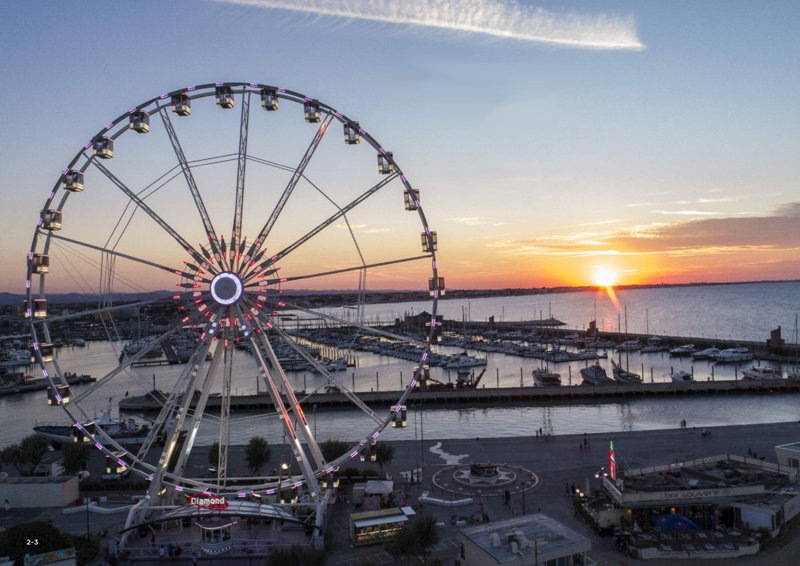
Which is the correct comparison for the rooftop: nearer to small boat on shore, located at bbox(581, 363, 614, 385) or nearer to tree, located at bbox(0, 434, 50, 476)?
tree, located at bbox(0, 434, 50, 476)

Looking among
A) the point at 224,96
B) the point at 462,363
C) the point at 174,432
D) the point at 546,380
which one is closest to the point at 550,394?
the point at 546,380

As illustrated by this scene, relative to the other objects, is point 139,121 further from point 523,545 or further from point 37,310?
point 523,545

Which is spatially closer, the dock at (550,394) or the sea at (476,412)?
the sea at (476,412)

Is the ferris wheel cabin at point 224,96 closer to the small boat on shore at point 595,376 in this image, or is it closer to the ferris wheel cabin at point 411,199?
the ferris wheel cabin at point 411,199

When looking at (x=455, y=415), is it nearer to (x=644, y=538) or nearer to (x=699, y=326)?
(x=644, y=538)

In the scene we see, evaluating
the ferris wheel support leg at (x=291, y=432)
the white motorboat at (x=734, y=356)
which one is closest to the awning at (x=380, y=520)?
the ferris wheel support leg at (x=291, y=432)
